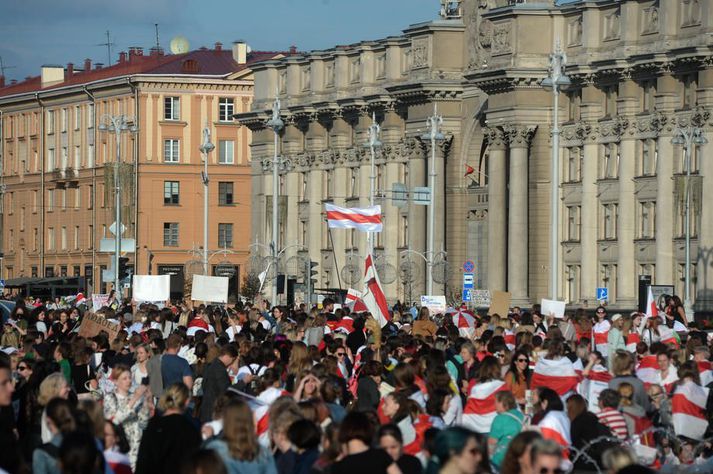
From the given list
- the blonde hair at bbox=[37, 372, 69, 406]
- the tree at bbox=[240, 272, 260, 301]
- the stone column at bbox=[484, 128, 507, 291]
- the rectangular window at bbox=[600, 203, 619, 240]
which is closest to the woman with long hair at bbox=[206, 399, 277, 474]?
the blonde hair at bbox=[37, 372, 69, 406]

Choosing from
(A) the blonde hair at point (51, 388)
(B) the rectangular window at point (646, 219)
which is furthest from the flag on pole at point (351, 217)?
(A) the blonde hair at point (51, 388)

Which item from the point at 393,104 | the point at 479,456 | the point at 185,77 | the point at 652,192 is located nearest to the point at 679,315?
the point at 479,456

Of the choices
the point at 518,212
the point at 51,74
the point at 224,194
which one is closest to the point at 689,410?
the point at 518,212

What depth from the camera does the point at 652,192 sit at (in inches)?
2862

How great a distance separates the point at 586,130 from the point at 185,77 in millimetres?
48582

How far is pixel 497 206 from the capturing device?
79.1 meters

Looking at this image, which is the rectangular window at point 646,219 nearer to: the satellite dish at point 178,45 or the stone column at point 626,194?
the stone column at point 626,194

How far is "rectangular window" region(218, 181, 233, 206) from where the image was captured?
123688mm

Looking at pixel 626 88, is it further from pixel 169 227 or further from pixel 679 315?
pixel 169 227

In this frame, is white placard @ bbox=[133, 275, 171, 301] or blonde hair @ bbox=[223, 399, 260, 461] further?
white placard @ bbox=[133, 275, 171, 301]

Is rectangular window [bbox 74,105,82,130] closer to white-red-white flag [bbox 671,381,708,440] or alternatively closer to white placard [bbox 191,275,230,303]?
white placard [bbox 191,275,230,303]

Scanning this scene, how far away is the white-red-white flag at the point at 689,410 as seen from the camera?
22.2 metres

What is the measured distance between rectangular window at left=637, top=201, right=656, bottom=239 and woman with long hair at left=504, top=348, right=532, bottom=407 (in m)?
48.8

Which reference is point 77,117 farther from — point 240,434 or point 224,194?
point 240,434
